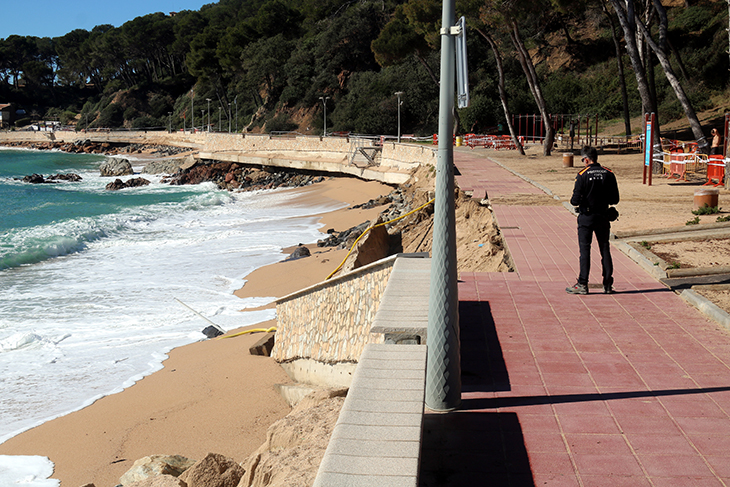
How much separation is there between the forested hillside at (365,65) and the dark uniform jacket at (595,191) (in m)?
15.1

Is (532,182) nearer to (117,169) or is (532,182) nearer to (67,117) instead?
(117,169)

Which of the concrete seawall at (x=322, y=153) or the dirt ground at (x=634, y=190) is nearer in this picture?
the dirt ground at (x=634, y=190)

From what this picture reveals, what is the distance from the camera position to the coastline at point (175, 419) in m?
6.90

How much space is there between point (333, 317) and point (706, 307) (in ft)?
14.1

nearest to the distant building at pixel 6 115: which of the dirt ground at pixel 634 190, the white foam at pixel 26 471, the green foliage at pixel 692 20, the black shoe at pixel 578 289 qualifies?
the green foliage at pixel 692 20

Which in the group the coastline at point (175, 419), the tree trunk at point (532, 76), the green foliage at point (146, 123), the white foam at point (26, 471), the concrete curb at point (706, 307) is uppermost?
the green foliage at point (146, 123)

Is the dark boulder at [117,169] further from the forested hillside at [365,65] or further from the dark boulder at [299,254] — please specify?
the dark boulder at [299,254]

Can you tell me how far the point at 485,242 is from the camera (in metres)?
11.0

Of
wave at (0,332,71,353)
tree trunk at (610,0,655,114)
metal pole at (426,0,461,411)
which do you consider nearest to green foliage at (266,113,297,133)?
tree trunk at (610,0,655,114)

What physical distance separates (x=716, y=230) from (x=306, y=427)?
27.1 feet

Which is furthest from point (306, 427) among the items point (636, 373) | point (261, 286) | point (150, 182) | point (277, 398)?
point (150, 182)

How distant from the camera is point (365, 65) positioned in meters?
65.6

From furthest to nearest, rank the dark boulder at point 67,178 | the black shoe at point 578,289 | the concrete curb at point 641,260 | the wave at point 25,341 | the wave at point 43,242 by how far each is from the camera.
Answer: the dark boulder at point 67,178 < the wave at point 43,242 < the wave at point 25,341 < the concrete curb at point 641,260 < the black shoe at point 578,289

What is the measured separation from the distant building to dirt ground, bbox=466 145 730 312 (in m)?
120
